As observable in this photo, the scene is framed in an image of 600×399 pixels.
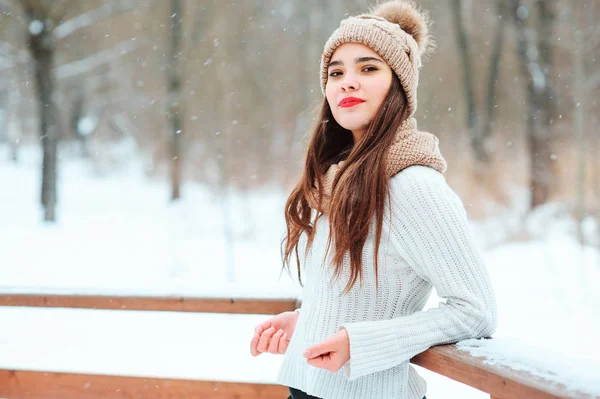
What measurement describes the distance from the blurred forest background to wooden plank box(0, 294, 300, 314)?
23.8 feet

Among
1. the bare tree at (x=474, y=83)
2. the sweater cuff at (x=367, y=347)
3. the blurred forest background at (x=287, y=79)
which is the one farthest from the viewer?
the bare tree at (x=474, y=83)

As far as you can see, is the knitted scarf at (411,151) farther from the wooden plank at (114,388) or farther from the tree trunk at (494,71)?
the tree trunk at (494,71)

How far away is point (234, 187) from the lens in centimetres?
1055

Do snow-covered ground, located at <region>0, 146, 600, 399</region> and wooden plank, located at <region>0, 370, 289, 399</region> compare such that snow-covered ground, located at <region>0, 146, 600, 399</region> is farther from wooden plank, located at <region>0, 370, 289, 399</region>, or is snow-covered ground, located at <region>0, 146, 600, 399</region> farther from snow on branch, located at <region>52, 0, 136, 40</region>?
snow on branch, located at <region>52, 0, 136, 40</region>

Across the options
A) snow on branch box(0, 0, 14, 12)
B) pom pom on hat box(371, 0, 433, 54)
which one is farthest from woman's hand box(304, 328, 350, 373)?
snow on branch box(0, 0, 14, 12)

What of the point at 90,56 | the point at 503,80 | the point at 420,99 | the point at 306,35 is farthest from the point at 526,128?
the point at 90,56

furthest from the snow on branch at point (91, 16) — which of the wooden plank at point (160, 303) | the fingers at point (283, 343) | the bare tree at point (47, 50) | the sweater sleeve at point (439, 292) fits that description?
the sweater sleeve at point (439, 292)

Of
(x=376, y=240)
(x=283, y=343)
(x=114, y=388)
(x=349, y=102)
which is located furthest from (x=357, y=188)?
(x=114, y=388)

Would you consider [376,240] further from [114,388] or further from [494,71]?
[494,71]

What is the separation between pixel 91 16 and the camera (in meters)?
9.93

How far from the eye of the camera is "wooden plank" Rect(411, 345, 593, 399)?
0.83 metres

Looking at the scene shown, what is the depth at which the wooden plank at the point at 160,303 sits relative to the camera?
77.8 inches

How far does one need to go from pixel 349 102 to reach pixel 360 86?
1.6 inches

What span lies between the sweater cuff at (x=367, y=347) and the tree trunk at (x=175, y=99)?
30.6 feet
